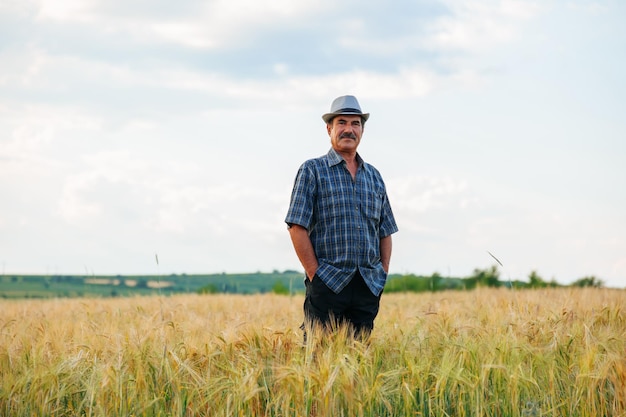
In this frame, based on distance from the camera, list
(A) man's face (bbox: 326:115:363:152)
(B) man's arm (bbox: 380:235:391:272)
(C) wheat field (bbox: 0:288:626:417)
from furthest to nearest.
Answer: (B) man's arm (bbox: 380:235:391:272)
(A) man's face (bbox: 326:115:363:152)
(C) wheat field (bbox: 0:288:626:417)

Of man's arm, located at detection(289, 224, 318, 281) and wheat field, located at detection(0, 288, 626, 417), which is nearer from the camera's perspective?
wheat field, located at detection(0, 288, 626, 417)

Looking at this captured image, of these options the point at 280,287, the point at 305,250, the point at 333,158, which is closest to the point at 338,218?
the point at 305,250

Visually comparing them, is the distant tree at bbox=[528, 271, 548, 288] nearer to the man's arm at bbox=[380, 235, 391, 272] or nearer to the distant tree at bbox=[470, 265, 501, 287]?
the distant tree at bbox=[470, 265, 501, 287]

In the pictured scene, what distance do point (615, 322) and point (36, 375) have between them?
5.34m

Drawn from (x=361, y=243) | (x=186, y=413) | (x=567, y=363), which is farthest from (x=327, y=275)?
(x=567, y=363)

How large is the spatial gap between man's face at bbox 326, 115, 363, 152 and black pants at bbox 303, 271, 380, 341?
1010 mm

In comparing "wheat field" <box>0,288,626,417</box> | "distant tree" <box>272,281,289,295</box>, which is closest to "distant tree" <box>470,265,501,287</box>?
"distant tree" <box>272,281,289,295</box>

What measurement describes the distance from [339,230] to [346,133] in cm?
79

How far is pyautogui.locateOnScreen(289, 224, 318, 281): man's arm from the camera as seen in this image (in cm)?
520

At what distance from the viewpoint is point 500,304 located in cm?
862

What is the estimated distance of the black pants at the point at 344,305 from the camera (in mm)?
5230

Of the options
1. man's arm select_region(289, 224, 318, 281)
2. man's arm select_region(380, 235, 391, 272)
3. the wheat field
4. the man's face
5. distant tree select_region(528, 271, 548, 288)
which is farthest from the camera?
distant tree select_region(528, 271, 548, 288)

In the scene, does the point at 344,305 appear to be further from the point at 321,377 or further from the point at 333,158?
the point at 321,377

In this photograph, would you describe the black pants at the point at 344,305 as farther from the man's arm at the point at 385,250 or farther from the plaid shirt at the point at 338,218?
the man's arm at the point at 385,250
